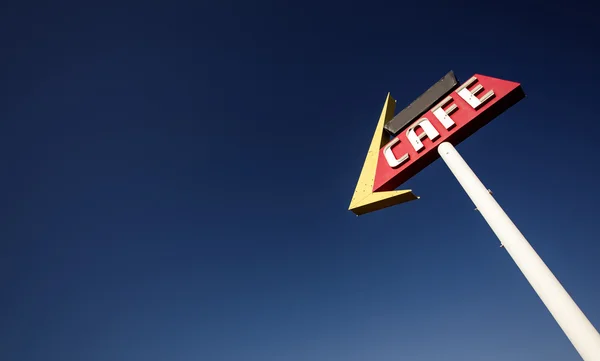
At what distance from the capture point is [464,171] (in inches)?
280

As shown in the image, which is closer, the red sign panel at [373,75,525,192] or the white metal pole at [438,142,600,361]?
the white metal pole at [438,142,600,361]

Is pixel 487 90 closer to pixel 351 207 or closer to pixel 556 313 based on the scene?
pixel 351 207

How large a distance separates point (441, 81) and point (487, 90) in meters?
1.41

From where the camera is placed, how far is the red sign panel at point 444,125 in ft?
24.4

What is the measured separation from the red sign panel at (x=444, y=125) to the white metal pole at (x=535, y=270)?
992mm

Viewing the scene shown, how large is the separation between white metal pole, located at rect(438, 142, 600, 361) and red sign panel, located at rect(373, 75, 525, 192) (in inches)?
39.0

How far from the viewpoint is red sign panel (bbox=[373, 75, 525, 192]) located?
293 inches

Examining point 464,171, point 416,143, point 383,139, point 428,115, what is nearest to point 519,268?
point 464,171

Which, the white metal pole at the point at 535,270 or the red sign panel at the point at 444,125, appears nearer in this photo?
the white metal pole at the point at 535,270

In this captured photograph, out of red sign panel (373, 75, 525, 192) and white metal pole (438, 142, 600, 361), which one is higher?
red sign panel (373, 75, 525, 192)

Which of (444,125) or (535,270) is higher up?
(444,125)

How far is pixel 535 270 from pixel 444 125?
12.8 feet

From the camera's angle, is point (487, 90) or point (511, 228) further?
point (487, 90)

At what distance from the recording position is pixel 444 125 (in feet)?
26.0
